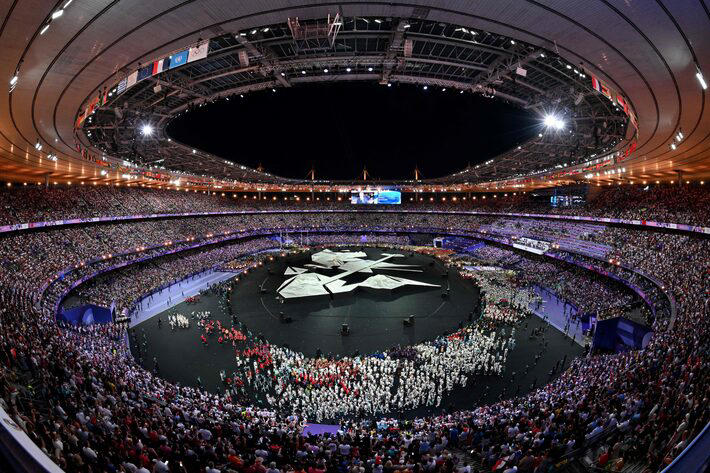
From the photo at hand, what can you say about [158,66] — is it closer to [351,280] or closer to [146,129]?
[146,129]

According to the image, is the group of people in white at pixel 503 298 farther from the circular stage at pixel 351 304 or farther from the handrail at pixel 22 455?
the handrail at pixel 22 455

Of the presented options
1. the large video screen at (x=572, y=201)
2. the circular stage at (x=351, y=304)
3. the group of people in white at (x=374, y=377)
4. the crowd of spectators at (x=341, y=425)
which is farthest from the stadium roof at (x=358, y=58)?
the large video screen at (x=572, y=201)

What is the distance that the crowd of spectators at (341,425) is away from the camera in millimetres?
7727

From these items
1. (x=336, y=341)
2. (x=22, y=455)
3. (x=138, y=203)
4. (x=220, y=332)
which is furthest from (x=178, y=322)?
(x=138, y=203)

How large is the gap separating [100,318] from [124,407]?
20309 millimetres

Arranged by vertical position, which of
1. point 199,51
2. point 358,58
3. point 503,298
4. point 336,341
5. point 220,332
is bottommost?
point 220,332

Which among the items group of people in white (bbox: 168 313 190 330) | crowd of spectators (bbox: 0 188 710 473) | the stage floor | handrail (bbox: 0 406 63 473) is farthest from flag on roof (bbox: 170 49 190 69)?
group of people in white (bbox: 168 313 190 330)

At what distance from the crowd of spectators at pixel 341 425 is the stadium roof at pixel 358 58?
25.9 ft

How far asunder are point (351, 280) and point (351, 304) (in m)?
8.14

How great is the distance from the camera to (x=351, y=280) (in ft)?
136

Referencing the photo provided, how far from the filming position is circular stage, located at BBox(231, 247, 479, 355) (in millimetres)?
25531

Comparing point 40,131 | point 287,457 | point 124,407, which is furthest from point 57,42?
point 287,457

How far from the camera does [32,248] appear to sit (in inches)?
1128

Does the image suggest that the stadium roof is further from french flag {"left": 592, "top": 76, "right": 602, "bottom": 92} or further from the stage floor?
the stage floor
